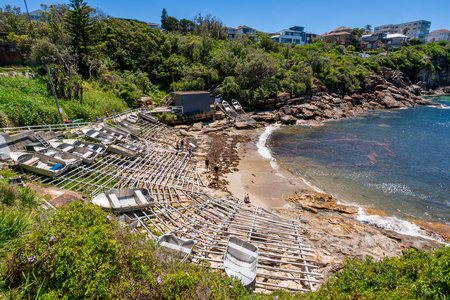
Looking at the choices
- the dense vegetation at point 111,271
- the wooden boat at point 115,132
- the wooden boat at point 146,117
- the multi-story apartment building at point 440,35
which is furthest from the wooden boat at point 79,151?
the multi-story apartment building at point 440,35

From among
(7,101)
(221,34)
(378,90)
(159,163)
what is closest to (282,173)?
(159,163)

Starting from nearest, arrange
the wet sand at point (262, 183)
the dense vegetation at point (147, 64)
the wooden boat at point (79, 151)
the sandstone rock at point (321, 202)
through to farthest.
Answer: the wooden boat at point (79, 151) → the sandstone rock at point (321, 202) → the wet sand at point (262, 183) → the dense vegetation at point (147, 64)

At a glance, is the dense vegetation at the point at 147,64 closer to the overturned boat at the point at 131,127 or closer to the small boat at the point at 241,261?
the overturned boat at the point at 131,127

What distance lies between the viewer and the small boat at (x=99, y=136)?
1997 cm

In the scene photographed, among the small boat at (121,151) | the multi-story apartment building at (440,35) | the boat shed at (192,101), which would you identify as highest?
the multi-story apartment building at (440,35)

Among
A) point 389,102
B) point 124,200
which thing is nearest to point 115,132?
point 124,200

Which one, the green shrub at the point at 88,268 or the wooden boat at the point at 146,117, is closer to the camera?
the green shrub at the point at 88,268

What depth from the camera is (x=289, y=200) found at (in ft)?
58.8

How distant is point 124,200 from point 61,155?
24.5 ft

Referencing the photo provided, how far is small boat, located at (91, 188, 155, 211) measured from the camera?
11.6 m

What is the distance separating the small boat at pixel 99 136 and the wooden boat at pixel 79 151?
2252 mm

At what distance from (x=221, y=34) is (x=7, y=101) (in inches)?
2830

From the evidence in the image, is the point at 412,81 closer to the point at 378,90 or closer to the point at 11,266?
the point at 378,90

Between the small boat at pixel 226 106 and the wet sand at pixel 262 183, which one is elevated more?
the small boat at pixel 226 106
